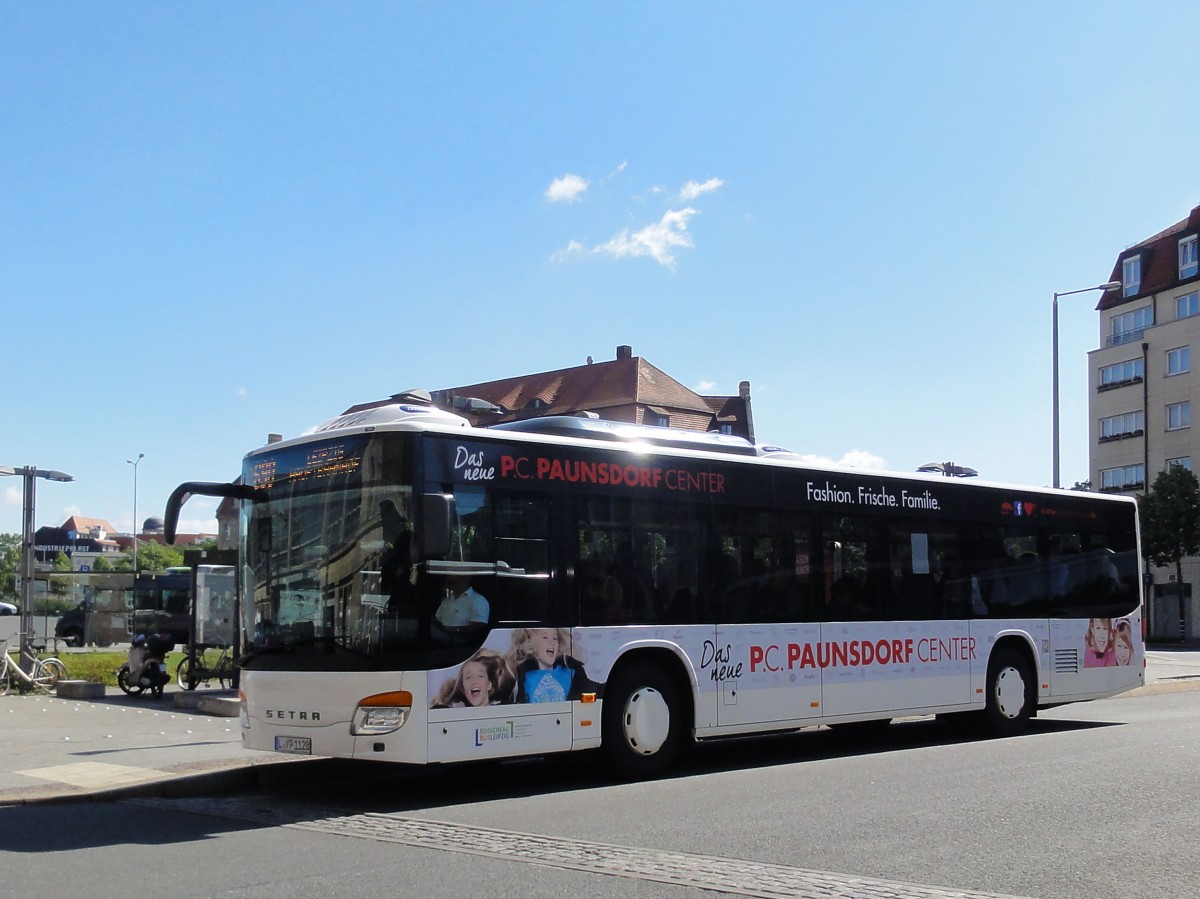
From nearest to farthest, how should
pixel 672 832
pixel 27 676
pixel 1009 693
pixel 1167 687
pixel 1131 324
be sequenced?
pixel 672 832, pixel 1009 693, pixel 27 676, pixel 1167 687, pixel 1131 324

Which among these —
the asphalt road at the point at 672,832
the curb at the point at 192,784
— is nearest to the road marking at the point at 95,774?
the curb at the point at 192,784

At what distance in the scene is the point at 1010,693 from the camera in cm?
1596

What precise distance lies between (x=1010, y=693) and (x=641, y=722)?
6.33m

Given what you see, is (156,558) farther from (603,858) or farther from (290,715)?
(603,858)

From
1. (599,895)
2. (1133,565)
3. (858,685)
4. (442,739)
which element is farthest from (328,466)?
(1133,565)

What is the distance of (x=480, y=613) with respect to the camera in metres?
10.6

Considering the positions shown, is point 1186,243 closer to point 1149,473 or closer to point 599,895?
point 1149,473

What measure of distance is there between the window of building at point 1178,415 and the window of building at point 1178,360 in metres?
1.66

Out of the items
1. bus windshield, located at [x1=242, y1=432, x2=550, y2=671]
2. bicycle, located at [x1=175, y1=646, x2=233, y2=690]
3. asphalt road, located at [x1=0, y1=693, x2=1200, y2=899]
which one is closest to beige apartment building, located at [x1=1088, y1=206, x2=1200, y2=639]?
bicycle, located at [x1=175, y1=646, x2=233, y2=690]

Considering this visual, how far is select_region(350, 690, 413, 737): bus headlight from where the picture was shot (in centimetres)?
1002

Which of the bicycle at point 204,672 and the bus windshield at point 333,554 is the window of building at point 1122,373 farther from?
the bus windshield at point 333,554

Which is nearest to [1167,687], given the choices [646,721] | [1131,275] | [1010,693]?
[1010,693]

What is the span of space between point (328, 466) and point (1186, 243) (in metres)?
67.3

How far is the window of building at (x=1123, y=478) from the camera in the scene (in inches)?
2709
